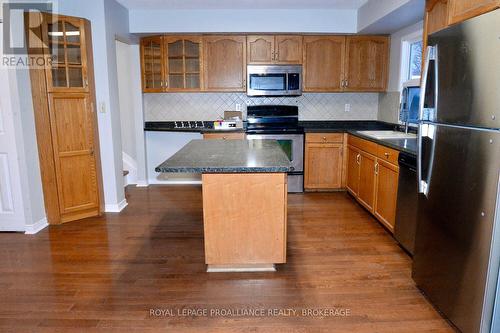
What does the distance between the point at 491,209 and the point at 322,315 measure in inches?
43.7

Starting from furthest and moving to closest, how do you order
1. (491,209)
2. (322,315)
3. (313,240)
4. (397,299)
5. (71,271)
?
(313,240)
(71,271)
(397,299)
(322,315)
(491,209)

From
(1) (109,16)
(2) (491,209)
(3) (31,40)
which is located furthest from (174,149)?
(2) (491,209)

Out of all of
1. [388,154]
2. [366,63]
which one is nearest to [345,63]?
[366,63]

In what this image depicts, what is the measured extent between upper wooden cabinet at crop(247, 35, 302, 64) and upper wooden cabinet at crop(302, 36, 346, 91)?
14cm

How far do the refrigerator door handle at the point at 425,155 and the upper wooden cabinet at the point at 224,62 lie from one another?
3.10m

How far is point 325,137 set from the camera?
4711 mm

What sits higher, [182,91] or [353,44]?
[353,44]

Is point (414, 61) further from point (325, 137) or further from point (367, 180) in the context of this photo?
point (367, 180)

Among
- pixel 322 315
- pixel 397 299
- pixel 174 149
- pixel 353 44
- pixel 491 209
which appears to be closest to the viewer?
pixel 491 209

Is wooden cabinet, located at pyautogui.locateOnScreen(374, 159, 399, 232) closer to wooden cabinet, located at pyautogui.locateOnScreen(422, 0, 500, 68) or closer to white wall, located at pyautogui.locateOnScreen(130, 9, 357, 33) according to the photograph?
wooden cabinet, located at pyautogui.locateOnScreen(422, 0, 500, 68)

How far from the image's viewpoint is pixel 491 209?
1.64m

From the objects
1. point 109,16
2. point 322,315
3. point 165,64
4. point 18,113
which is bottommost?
point 322,315

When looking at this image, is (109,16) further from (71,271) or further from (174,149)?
(71,271)

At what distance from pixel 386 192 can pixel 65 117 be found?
10.9 feet
